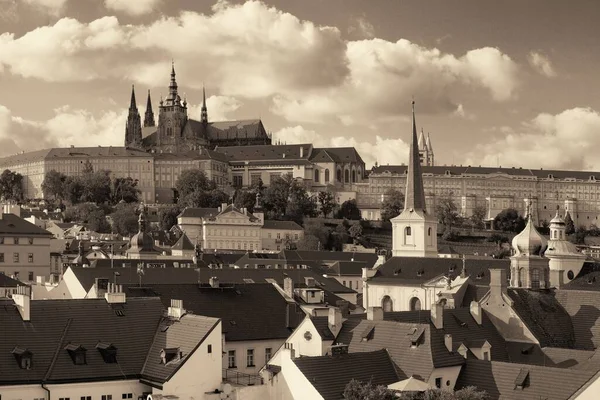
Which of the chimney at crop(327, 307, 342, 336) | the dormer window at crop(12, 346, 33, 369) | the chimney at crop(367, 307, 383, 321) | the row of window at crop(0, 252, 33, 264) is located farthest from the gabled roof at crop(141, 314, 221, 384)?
the row of window at crop(0, 252, 33, 264)

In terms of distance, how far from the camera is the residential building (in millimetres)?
88875

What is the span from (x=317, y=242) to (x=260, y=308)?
119024 millimetres

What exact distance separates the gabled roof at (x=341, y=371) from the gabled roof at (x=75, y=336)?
263 inches

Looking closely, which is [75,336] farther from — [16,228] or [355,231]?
[355,231]

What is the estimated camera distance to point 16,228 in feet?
296

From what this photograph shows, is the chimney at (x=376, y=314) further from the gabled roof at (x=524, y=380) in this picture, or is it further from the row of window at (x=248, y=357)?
the gabled roof at (x=524, y=380)

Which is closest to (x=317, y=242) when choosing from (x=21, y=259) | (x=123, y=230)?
(x=123, y=230)

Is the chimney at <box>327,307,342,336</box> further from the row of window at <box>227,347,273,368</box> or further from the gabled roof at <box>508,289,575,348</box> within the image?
the gabled roof at <box>508,289,575,348</box>

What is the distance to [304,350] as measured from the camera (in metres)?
43.7

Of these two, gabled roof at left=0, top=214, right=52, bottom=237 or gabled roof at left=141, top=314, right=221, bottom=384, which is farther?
gabled roof at left=0, top=214, right=52, bottom=237

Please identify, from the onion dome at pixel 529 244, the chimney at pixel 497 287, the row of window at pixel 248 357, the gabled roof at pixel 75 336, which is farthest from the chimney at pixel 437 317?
the onion dome at pixel 529 244

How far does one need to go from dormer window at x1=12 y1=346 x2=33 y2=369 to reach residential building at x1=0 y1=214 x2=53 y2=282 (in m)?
55.0

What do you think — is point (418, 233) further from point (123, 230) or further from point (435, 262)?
point (123, 230)

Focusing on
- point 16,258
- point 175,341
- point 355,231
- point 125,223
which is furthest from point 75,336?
point 355,231
